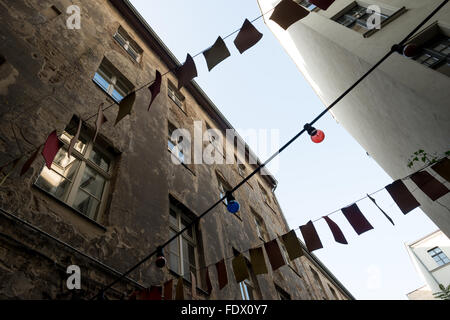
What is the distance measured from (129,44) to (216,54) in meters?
7.37

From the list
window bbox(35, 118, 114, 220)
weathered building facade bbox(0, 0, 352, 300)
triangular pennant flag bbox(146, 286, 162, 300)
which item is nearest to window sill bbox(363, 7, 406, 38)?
weathered building facade bbox(0, 0, 352, 300)

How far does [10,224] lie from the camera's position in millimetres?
3455

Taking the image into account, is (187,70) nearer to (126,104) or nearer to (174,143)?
(126,104)

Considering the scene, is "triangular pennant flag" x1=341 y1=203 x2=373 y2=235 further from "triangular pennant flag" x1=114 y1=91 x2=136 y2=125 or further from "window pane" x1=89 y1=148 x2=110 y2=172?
"window pane" x1=89 y1=148 x2=110 y2=172

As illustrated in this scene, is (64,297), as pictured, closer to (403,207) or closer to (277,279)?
(403,207)

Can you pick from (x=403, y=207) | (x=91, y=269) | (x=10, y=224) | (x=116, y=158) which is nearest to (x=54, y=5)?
(x=116, y=158)

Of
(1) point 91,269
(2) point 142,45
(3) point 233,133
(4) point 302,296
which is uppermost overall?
(3) point 233,133

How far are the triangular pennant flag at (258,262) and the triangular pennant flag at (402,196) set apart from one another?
257 cm

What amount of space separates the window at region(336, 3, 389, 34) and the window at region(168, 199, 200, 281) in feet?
21.3

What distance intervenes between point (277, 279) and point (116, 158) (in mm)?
7274

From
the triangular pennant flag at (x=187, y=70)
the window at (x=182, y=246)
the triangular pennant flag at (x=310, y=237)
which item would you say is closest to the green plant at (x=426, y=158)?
the triangular pennant flag at (x=310, y=237)

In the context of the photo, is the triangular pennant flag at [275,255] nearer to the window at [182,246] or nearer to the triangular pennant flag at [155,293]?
the window at [182,246]

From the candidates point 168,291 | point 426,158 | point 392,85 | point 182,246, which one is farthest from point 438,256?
point 168,291

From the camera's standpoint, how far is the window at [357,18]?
774 cm
